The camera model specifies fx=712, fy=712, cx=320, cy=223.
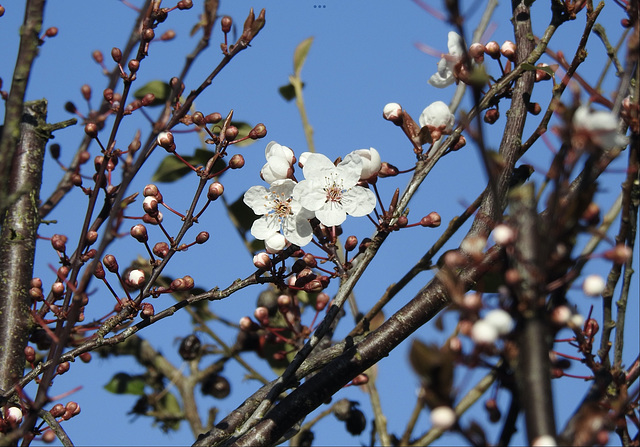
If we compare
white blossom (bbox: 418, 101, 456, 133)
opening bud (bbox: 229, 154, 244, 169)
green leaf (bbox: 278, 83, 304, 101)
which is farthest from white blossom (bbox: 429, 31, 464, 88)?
green leaf (bbox: 278, 83, 304, 101)

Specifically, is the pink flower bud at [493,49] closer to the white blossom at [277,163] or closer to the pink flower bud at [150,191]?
the white blossom at [277,163]

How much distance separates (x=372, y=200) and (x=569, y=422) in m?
1.08

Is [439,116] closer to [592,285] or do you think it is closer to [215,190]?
[215,190]

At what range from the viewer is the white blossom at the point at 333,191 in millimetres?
1933

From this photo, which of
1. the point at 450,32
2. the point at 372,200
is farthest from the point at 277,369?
the point at 450,32

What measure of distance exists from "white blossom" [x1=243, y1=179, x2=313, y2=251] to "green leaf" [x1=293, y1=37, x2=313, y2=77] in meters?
1.83

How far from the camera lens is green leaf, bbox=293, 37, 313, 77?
383 centimetres

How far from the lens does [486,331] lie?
92cm

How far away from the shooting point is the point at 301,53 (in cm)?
385

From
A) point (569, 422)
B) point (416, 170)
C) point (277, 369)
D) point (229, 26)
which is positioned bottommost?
point (569, 422)

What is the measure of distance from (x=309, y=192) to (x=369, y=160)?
204mm

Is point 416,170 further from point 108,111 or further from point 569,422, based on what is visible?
point 108,111

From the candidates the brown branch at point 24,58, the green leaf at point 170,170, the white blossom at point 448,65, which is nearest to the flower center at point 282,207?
the white blossom at point 448,65

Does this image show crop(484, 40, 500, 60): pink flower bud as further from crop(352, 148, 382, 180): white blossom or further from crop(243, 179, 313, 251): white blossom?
crop(243, 179, 313, 251): white blossom
